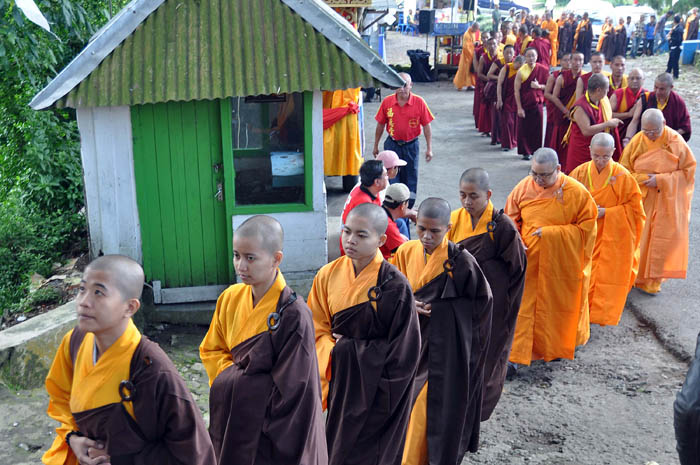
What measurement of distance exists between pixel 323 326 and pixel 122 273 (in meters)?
1.48

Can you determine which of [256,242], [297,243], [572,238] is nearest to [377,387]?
[256,242]

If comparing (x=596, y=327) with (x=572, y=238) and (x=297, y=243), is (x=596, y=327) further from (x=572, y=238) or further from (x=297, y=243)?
(x=297, y=243)

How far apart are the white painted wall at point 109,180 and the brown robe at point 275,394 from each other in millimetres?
3568

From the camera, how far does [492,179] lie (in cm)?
1200

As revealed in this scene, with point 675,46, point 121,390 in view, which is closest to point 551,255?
point 121,390

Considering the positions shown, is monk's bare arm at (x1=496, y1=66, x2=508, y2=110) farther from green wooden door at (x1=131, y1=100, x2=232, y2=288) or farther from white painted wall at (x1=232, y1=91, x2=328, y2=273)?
green wooden door at (x1=131, y1=100, x2=232, y2=288)

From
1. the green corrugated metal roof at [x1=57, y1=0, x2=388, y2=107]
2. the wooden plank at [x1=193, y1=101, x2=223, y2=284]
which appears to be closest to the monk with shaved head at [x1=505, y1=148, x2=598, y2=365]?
the green corrugated metal roof at [x1=57, y1=0, x2=388, y2=107]

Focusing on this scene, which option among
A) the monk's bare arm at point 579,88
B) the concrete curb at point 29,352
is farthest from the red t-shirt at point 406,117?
the concrete curb at point 29,352

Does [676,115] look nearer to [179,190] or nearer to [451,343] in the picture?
[451,343]

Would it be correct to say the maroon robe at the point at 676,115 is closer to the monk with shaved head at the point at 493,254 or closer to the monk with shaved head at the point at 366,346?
the monk with shaved head at the point at 493,254

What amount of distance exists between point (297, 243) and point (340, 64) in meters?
1.65

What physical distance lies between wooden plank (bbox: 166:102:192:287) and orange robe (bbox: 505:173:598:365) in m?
2.84

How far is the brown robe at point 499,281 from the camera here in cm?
516

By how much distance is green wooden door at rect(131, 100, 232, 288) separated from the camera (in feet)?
22.2
